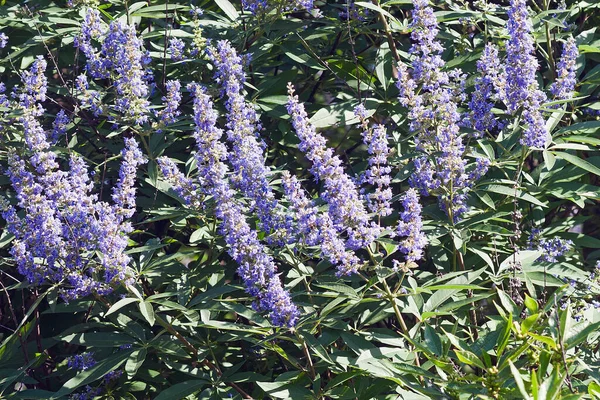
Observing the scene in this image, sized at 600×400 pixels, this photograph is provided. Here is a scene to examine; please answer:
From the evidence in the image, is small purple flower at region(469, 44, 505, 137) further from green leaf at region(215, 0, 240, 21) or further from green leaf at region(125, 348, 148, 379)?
green leaf at region(125, 348, 148, 379)

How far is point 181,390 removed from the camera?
170 inches

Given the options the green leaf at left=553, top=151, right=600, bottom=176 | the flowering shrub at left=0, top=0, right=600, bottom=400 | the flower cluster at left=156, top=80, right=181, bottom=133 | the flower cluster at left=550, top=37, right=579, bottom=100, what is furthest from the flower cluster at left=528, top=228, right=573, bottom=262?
the flower cluster at left=156, top=80, right=181, bottom=133

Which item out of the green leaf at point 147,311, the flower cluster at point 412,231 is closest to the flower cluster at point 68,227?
the green leaf at point 147,311

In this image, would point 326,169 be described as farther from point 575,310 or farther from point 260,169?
point 575,310

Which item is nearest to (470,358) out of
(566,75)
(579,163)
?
(579,163)

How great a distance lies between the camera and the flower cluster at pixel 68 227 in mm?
4020

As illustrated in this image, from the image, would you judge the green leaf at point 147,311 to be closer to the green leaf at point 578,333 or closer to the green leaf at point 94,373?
the green leaf at point 94,373

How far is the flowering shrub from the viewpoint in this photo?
154 inches

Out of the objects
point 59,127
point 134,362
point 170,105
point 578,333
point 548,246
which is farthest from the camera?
point 59,127

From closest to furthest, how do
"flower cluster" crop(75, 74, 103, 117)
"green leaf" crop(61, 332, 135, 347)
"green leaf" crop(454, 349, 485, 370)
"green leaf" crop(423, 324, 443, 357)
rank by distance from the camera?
1. "green leaf" crop(454, 349, 485, 370)
2. "green leaf" crop(423, 324, 443, 357)
3. "green leaf" crop(61, 332, 135, 347)
4. "flower cluster" crop(75, 74, 103, 117)

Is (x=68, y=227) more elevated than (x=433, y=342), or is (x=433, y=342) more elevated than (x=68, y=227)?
(x=68, y=227)

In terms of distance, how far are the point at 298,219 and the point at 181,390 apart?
1131mm

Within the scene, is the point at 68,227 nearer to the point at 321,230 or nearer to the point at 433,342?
the point at 321,230

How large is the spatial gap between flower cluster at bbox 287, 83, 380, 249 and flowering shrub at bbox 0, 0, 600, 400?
1 centimetres
